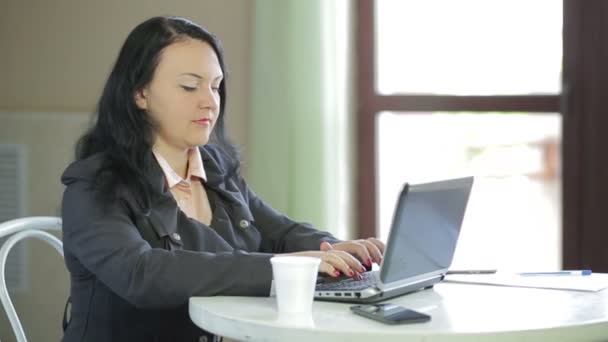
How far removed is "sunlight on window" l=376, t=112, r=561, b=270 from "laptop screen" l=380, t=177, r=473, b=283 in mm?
1419

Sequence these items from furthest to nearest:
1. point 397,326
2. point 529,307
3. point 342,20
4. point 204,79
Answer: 1. point 342,20
2. point 204,79
3. point 529,307
4. point 397,326

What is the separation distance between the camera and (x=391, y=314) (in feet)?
Result: 4.75

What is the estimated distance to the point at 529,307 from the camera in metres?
1.57

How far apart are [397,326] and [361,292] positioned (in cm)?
19

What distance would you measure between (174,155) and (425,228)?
1.81 ft

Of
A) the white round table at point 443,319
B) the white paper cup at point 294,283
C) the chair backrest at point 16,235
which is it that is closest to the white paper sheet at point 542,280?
the white round table at point 443,319

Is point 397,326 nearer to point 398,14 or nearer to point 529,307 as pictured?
point 529,307

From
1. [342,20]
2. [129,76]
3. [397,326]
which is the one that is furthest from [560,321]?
[342,20]

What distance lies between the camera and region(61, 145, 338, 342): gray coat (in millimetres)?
1625

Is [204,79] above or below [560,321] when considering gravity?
above

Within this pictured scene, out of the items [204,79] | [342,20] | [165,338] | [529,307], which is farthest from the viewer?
[342,20]

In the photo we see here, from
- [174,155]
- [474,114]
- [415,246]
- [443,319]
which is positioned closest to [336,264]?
[415,246]

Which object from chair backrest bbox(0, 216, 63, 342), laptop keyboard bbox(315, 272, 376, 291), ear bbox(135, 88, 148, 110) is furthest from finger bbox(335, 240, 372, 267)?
chair backrest bbox(0, 216, 63, 342)

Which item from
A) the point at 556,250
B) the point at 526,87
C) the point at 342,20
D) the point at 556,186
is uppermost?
the point at 342,20
